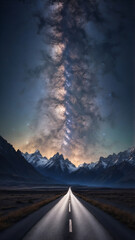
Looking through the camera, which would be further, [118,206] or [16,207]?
[118,206]

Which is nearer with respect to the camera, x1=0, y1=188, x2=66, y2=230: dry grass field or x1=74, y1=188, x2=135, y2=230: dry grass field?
x1=0, y1=188, x2=66, y2=230: dry grass field

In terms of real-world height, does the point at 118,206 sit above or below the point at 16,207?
below

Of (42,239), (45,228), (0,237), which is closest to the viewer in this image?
(42,239)

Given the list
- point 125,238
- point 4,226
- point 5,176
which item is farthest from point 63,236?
point 5,176

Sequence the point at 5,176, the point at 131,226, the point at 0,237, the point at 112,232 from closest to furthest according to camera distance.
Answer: the point at 0,237 < the point at 112,232 < the point at 131,226 < the point at 5,176

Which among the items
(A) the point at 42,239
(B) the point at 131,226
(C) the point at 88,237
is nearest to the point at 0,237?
(A) the point at 42,239

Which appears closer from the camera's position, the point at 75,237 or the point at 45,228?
the point at 75,237

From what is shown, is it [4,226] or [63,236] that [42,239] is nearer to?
[63,236]

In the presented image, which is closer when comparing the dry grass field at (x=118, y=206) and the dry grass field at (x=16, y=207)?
the dry grass field at (x=16, y=207)

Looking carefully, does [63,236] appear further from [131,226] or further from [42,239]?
[131,226]
